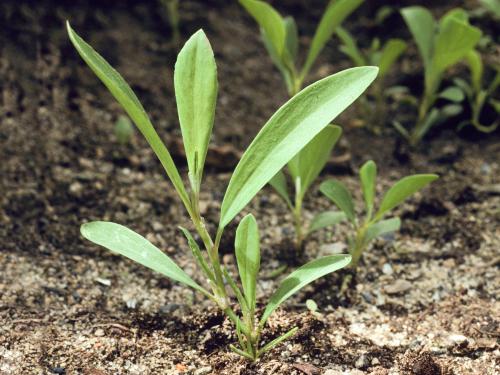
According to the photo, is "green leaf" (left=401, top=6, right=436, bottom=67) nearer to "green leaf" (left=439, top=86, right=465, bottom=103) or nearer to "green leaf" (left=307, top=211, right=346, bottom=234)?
"green leaf" (left=439, top=86, right=465, bottom=103)

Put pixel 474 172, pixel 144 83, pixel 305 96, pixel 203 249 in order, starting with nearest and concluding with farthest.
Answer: pixel 305 96, pixel 203 249, pixel 474 172, pixel 144 83

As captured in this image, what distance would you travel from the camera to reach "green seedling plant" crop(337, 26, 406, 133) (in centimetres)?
170

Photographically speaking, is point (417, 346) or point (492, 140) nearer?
point (417, 346)

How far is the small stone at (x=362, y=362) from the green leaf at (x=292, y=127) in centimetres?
36

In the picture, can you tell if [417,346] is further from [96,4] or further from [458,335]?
[96,4]

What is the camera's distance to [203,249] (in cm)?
151

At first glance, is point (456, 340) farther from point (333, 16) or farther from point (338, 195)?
point (333, 16)

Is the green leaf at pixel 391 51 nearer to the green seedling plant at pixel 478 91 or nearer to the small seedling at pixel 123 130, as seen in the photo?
the green seedling plant at pixel 478 91

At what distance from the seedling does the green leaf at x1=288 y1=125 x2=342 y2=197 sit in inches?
21.9

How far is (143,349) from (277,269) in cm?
37

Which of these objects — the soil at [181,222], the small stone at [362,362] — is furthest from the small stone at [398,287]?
the small stone at [362,362]

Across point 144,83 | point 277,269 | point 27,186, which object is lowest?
point 277,269

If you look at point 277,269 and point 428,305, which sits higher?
point 277,269

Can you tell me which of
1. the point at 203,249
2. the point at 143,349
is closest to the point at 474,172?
the point at 203,249
